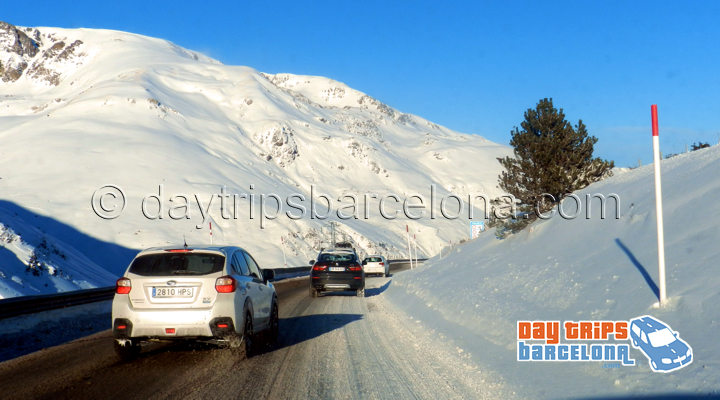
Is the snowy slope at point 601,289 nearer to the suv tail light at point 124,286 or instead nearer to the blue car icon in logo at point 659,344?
the blue car icon in logo at point 659,344

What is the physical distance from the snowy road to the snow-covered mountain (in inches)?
447

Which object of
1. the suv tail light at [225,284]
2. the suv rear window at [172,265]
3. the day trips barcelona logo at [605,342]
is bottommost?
the day trips barcelona logo at [605,342]

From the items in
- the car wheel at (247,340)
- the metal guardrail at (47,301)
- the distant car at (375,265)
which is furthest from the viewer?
the distant car at (375,265)

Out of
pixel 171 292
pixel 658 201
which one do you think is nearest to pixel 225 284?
pixel 171 292

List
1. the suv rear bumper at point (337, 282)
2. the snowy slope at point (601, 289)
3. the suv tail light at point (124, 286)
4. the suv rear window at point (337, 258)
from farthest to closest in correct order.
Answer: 1. the suv rear window at point (337, 258)
2. the suv rear bumper at point (337, 282)
3. the suv tail light at point (124, 286)
4. the snowy slope at point (601, 289)

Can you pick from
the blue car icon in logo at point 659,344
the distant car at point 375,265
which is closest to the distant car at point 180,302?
the blue car icon in logo at point 659,344

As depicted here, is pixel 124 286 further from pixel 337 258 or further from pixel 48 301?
pixel 337 258

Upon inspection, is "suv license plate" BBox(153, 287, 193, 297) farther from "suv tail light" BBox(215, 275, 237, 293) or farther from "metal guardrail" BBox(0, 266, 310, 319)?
"metal guardrail" BBox(0, 266, 310, 319)

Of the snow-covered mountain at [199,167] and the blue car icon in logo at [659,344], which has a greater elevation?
the snow-covered mountain at [199,167]

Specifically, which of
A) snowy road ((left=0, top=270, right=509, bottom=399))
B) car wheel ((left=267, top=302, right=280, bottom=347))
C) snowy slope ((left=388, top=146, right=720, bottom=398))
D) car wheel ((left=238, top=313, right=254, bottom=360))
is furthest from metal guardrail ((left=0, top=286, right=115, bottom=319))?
snowy slope ((left=388, top=146, right=720, bottom=398))

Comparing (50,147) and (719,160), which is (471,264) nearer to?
(719,160)

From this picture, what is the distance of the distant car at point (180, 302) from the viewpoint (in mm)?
8859

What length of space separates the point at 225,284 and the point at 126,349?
1.84 m

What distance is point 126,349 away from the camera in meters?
9.24
